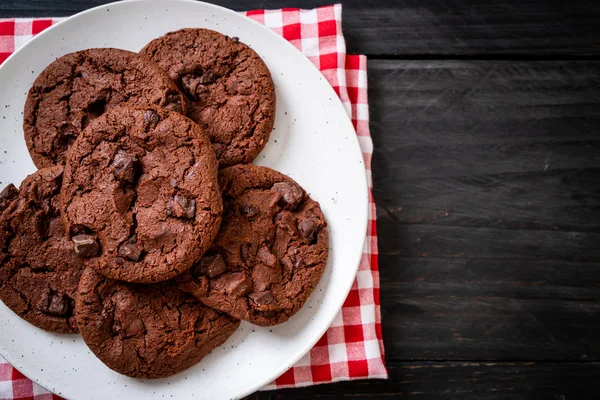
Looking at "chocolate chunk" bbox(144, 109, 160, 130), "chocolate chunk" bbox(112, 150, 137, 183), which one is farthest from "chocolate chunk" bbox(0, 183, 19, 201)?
"chocolate chunk" bbox(144, 109, 160, 130)

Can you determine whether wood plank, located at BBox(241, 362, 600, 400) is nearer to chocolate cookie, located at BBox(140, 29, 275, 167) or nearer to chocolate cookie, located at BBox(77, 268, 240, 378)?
chocolate cookie, located at BBox(77, 268, 240, 378)

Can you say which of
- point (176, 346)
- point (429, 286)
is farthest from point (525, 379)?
point (176, 346)

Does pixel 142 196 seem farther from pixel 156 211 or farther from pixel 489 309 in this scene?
pixel 489 309

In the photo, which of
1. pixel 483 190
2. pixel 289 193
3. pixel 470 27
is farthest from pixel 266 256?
pixel 470 27

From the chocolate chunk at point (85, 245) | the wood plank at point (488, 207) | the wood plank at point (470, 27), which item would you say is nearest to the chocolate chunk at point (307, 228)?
the wood plank at point (488, 207)

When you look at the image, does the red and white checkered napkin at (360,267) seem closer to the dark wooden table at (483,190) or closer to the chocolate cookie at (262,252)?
the dark wooden table at (483,190)

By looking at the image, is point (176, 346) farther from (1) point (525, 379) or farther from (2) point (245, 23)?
(1) point (525, 379)
